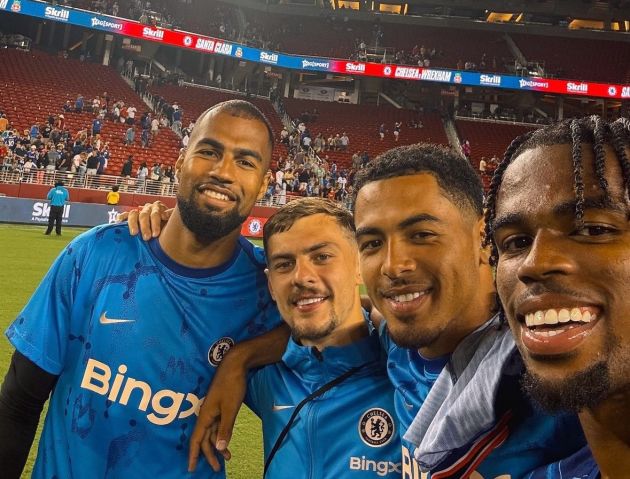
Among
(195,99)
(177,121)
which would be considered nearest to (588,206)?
(177,121)

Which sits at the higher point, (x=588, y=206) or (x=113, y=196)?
(x=588, y=206)

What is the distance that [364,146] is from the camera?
31141mm

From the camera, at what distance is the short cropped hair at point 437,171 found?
2148mm

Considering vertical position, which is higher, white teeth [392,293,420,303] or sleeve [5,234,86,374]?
white teeth [392,293,420,303]

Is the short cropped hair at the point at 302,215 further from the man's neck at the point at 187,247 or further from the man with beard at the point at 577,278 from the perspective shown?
the man with beard at the point at 577,278

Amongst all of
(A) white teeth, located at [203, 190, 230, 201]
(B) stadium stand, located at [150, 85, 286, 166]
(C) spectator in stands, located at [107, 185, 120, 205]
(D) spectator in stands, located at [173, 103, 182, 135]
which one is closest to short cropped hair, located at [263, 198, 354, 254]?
(A) white teeth, located at [203, 190, 230, 201]

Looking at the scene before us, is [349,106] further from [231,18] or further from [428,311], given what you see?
[428,311]

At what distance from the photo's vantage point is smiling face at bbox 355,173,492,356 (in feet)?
6.45

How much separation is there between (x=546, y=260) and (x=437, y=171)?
0.92 m

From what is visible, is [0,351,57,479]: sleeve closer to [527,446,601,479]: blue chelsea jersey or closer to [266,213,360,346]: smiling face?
[266,213,360,346]: smiling face

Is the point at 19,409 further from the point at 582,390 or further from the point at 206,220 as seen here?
the point at 582,390

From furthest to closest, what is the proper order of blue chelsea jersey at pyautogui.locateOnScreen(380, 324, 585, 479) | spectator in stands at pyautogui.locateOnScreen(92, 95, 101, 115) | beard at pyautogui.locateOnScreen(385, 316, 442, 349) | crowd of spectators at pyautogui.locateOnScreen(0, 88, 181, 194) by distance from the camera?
spectator in stands at pyautogui.locateOnScreen(92, 95, 101, 115) → crowd of spectators at pyautogui.locateOnScreen(0, 88, 181, 194) → beard at pyautogui.locateOnScreen(385, 316, 442, 349) → blue chelsea jersey at pyautogui.locateOnScreen(380, 324, 585, 479)

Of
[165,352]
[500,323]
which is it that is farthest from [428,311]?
[165,352]

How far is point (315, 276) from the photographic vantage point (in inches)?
89.1
